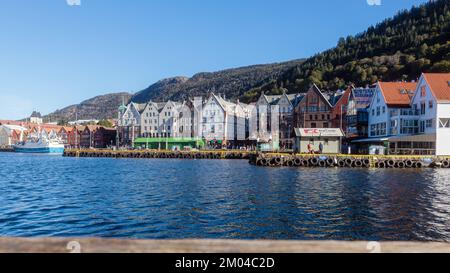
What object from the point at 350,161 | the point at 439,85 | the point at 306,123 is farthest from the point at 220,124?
the point at 439,85

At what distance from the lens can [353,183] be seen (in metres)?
36.3

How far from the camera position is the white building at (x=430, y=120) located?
5975 cm

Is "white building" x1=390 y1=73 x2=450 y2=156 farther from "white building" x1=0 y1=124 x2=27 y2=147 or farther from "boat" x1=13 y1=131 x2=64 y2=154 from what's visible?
"white building" x1=0 y1=124 x2=27 y2=147

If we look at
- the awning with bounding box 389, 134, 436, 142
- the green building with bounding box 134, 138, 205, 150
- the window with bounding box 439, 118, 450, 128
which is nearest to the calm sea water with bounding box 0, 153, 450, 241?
the awning with bounding box 389, 134, 436, 142

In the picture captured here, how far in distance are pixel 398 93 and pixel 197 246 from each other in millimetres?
79921

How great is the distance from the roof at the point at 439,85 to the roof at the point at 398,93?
732 cm

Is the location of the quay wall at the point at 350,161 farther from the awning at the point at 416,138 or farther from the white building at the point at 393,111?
the white building at the point at 393,111

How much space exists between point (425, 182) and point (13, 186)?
42.6 m

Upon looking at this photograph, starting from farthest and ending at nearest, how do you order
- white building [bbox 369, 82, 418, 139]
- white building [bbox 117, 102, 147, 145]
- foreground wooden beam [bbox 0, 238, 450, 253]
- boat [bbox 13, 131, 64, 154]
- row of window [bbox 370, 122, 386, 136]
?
boat [bbox 13, 131, 64, 154] → white building [bbox 117, 102, 147, 145] → row of window [bbox 370, 122, 386, 136] → white building [bbox 369, 82, 418, 139] → foreground wooden beam [bbox 0, 238, 450, 253]

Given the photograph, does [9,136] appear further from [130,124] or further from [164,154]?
[164,154]

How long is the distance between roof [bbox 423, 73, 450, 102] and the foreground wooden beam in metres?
65.9

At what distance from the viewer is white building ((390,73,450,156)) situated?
196 feet
